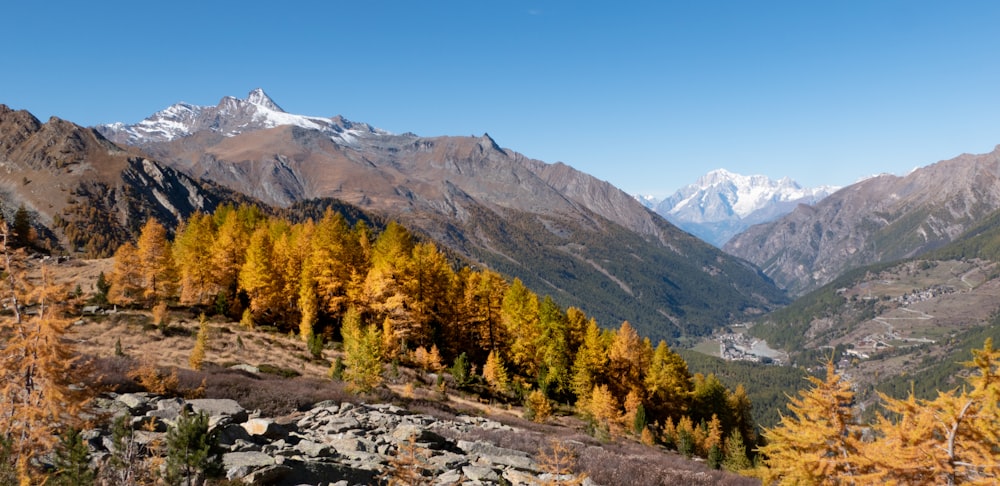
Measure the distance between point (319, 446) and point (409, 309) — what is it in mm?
35063

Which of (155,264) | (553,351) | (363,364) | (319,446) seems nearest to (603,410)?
(553,351)

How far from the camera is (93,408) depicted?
18031mm

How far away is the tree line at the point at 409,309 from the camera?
52094mm

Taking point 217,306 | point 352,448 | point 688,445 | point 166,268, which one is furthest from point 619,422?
point 166,268

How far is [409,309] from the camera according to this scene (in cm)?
5400

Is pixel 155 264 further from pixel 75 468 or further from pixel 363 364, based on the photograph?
pixel 75 468

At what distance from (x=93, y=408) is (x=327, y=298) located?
122 ft

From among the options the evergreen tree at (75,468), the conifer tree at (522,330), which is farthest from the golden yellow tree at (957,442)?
the conifer tree at (522,330)

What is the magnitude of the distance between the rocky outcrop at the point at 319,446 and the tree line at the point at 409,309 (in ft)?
70.7

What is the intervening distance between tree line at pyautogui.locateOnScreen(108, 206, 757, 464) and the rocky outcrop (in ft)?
70.7

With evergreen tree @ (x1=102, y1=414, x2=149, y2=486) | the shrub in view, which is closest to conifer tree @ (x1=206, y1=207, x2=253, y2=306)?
the shrub

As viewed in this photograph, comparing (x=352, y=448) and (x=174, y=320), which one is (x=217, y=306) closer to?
(x=174, y=320)

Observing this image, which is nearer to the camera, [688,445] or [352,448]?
[352,448]

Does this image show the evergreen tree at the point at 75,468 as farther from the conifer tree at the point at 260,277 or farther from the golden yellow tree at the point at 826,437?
the conifer tree at the point at 260,277
